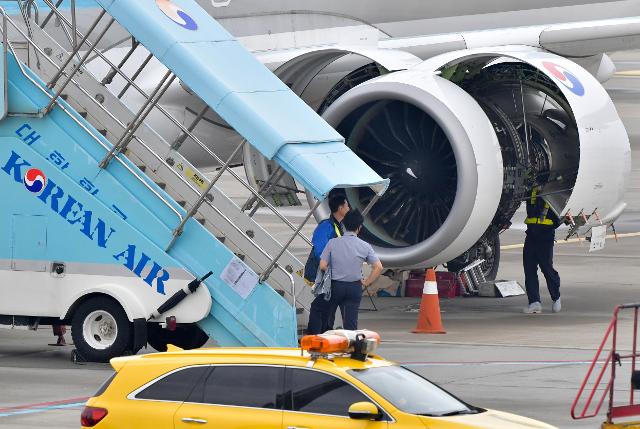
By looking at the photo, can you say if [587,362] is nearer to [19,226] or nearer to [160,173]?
[160,173]

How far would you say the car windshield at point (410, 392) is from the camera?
9711 mm

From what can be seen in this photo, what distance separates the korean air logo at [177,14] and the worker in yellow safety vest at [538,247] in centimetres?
557

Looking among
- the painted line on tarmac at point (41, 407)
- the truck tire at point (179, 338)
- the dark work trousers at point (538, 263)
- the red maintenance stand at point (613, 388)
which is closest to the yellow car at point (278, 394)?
the red maintenance stand at point (613, 388)

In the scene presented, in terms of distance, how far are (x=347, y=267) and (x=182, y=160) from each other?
9.49 ft

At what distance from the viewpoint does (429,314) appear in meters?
17.8

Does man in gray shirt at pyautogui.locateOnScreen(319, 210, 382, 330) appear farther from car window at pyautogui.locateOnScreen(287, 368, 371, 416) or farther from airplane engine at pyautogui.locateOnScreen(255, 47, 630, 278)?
car window at pyautogui.locateOnScreen(287, 368, 371, 416)

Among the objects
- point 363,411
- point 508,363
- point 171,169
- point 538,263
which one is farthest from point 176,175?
point 363,411

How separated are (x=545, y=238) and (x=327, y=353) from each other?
9.81 metres

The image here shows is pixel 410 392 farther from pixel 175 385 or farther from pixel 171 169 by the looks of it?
pixel 171 169

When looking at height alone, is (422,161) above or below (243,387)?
above

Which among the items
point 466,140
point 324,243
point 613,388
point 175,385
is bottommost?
point 175,385

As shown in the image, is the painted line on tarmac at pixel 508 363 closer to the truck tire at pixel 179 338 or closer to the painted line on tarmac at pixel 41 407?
the truck tire at pixel 179 338

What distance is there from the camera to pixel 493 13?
20.8 meters

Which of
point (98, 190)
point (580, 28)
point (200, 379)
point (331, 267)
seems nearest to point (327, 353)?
point (200, 379)
